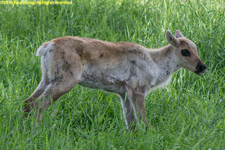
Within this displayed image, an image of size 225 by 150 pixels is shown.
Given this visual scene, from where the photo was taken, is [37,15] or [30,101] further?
[37,15]

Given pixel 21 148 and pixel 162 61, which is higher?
pixel 162 61

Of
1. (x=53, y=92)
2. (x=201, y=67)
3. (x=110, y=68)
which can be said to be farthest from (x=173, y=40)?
(x=53, y=92)

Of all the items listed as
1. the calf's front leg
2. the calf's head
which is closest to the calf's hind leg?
the calf's front leg

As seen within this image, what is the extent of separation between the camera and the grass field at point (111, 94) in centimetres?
556

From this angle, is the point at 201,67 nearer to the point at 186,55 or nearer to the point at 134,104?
the point at 186,55

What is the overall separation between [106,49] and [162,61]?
41.3 inches

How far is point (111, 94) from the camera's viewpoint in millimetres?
7145

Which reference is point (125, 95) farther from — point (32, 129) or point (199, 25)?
point (199, 25)

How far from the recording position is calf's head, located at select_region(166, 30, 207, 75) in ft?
22.6

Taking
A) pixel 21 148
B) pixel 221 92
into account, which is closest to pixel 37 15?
pixel 221 92

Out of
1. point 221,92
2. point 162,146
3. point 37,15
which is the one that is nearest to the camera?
point 162,146

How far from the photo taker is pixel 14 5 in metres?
9.64

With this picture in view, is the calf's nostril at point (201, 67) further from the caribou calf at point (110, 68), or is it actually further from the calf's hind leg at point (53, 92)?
the calf's hind leg at point (53, 92)

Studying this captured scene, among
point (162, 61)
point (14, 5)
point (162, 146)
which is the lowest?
point (162, 146)
